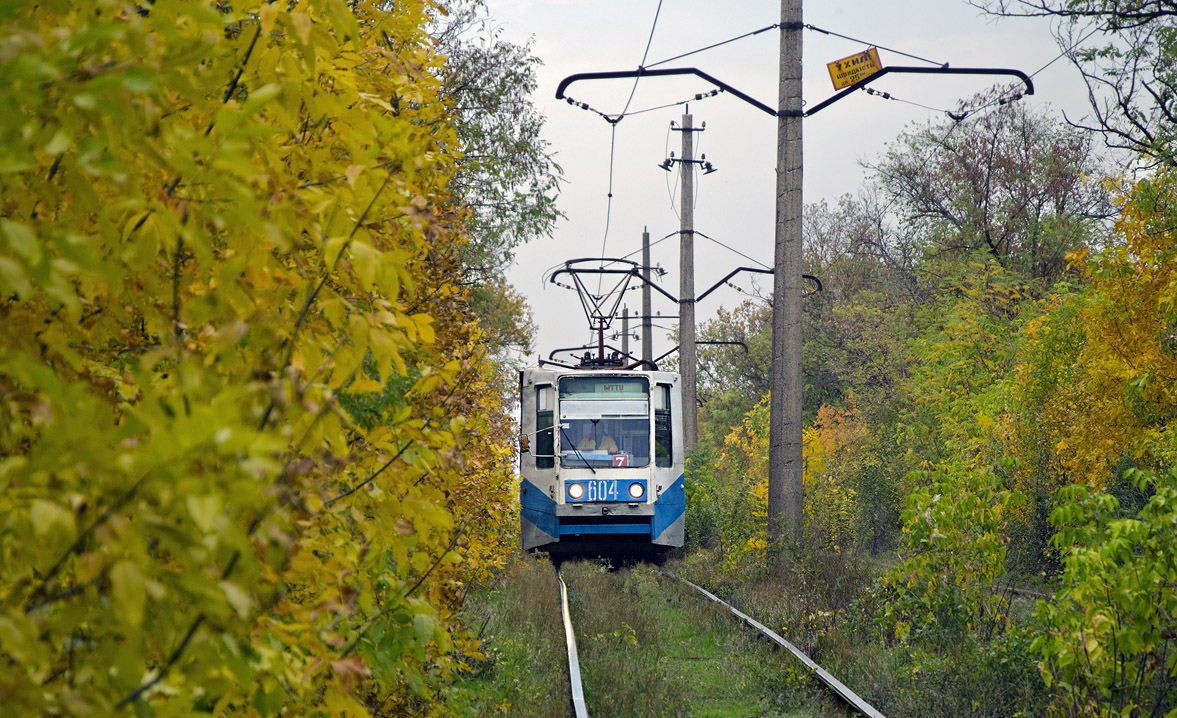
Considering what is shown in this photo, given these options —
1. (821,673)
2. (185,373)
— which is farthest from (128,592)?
(821,673)

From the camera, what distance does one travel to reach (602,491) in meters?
16.2

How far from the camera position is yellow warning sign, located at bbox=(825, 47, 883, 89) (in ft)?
41.8

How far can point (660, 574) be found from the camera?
680 inches

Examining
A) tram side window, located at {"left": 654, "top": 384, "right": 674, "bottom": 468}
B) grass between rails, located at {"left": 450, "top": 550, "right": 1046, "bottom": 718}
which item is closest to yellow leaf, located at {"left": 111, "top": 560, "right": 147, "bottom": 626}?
grass between rails, located at {"left": 450, "top": 550, "right": 1046, "bottom": 718}

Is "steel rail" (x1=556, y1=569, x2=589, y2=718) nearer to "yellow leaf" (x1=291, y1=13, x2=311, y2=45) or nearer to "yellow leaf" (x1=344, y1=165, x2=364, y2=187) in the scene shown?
"yellow leaf" (x1=344, y1=165, x2=364, y2=187)

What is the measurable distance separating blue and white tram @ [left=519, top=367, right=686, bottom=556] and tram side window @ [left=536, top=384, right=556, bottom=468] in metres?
0.02

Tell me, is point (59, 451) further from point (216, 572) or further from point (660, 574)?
point (660, 574)

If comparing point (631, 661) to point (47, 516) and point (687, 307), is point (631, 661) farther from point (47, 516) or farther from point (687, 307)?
point (687, 307)

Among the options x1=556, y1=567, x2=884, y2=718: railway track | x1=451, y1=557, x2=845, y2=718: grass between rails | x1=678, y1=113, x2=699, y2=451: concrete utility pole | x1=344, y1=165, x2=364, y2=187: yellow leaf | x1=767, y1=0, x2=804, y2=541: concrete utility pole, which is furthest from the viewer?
x1=678, y1=113, x2=699, y2=451: concrete utility pole

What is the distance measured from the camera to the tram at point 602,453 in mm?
16234

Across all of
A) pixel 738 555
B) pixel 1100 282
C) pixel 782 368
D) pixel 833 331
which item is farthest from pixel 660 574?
pixel 833 331

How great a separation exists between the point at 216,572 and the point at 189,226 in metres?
0.59

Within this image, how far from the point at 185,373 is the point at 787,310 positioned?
13366 mm

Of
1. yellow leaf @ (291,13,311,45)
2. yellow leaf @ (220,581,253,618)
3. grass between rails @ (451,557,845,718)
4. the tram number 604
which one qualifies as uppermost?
yellow leaf @ (291,13,311,45)
